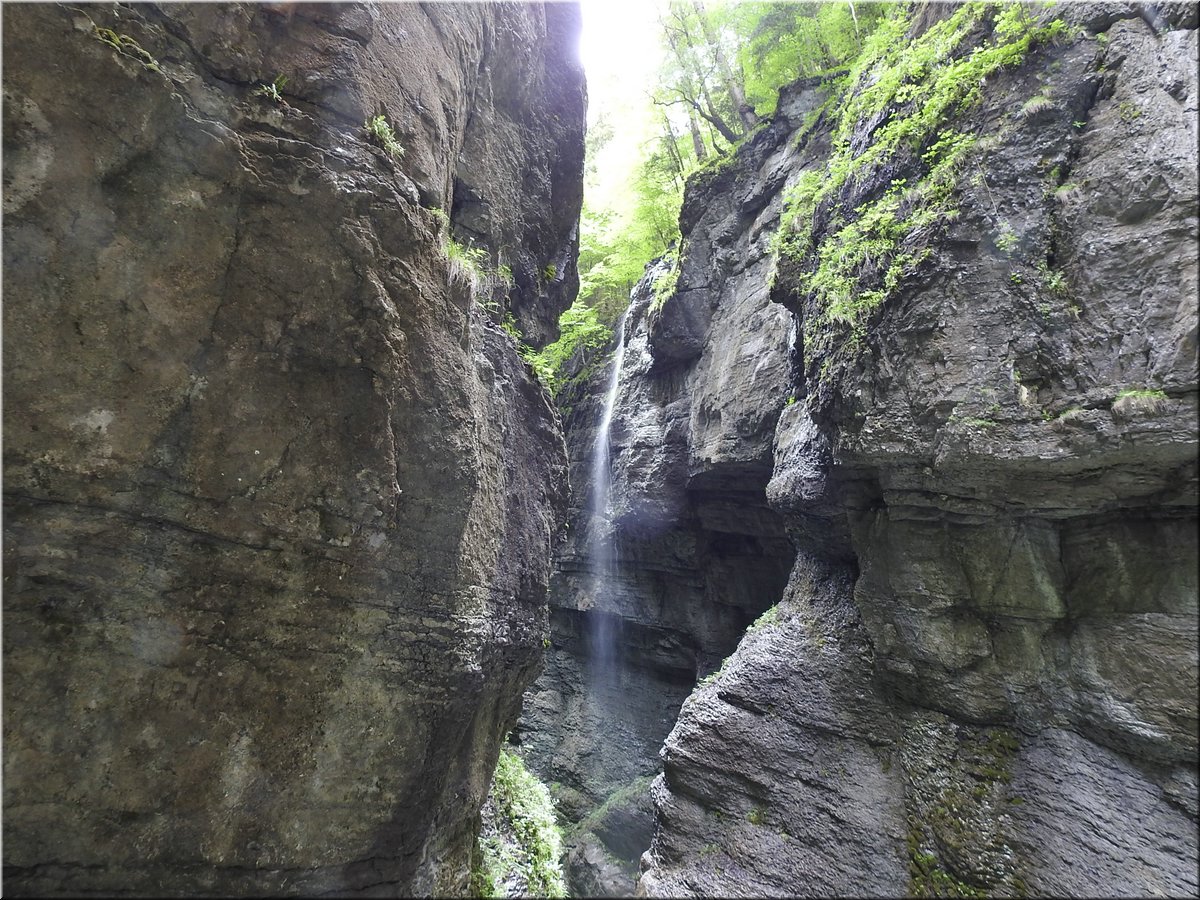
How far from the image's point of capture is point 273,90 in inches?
134

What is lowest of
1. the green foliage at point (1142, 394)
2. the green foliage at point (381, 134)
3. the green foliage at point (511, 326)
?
the green foliage at point (1142, 394)

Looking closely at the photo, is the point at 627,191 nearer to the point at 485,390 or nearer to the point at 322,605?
the point at 485,390

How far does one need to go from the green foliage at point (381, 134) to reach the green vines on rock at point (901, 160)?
16.2 feet

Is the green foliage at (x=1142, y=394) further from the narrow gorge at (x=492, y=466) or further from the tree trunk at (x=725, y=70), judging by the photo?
the tree trunk at (x=725, y=70)

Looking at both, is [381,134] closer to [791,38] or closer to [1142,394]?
[1142,394]

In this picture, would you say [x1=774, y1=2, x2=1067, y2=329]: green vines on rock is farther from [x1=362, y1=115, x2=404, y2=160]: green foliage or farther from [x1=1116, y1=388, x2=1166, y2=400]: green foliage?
[x1=362, y1=115, x2=404, y2=160]: green foliage

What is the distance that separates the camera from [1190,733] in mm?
4113

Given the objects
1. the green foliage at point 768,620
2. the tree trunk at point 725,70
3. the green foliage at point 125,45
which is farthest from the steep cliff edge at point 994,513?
the tree trunk at point 725,70

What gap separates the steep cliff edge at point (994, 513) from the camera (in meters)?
4.29

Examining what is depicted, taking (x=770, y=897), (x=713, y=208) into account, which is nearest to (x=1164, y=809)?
(x=770, y=897)

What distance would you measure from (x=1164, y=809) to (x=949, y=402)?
11.3ft

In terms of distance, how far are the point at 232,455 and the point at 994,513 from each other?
21.2 feet

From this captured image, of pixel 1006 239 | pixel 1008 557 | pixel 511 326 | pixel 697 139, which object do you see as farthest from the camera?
pixel 697 139

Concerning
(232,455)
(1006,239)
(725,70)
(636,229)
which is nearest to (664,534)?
(636,229)
